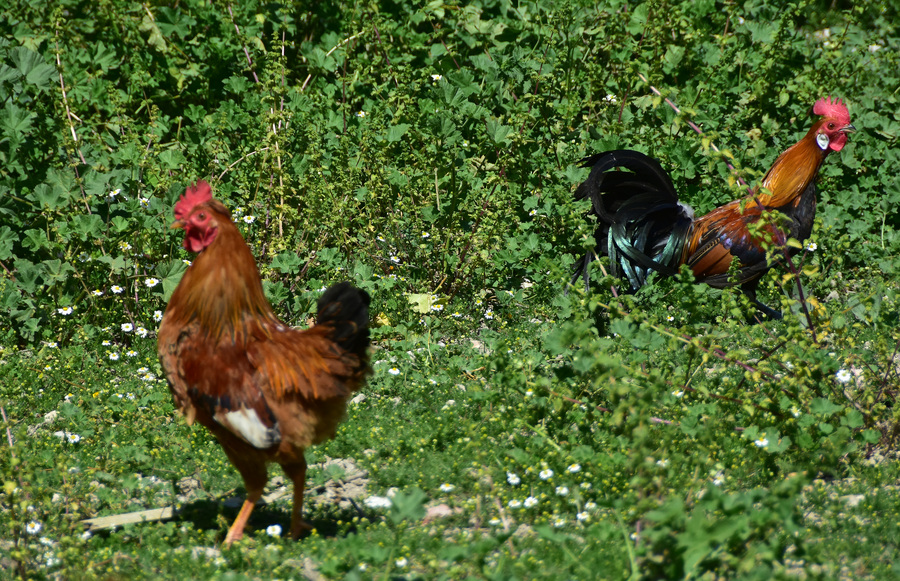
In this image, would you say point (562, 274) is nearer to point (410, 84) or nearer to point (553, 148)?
point (553, 148)

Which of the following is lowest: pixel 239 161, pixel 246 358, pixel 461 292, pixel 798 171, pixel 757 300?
pixel 246 358

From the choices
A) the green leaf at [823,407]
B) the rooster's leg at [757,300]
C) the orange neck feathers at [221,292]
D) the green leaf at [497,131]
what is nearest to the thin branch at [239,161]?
the green leaf at [497,131]

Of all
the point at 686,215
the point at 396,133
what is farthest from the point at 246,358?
the point at 686,215

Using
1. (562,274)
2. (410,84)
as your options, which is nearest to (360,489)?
(562,274)

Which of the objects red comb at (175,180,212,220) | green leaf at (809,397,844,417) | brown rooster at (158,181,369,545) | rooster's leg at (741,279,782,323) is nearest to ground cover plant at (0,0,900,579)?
green leaf at (809,397,844,417)

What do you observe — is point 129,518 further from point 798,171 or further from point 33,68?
point 798,171

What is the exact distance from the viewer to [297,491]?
3.63 metres

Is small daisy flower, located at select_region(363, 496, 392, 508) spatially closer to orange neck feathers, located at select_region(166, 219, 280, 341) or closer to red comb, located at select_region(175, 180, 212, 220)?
orange neck feathers, located at select_region(166, 219, 280, 341)

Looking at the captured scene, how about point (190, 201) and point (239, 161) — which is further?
point (239, 161)

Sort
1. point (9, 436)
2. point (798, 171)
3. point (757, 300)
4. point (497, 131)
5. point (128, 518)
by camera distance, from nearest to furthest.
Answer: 1. point (128, 518)
2. point (9, 436)
3. point (798, 171)
4. point (757, 300)
5. point (497, 131)

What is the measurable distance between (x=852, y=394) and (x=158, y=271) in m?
4.26

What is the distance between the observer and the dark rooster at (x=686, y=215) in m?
5.96

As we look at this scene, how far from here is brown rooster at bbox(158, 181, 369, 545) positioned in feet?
11.1

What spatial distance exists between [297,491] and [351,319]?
0.77m
